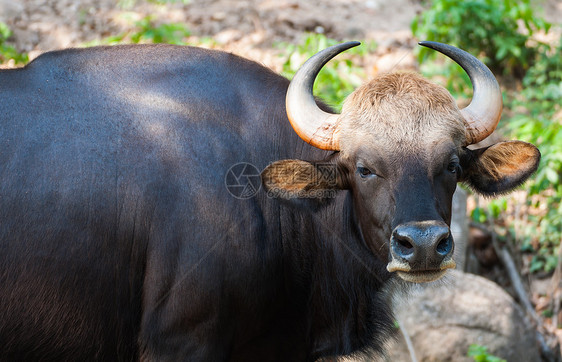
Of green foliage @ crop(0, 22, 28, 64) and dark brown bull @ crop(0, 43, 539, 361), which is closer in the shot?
dark brown bull @ crop(0, 43, 539, 361)

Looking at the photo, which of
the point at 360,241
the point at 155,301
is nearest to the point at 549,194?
the point at 360,241

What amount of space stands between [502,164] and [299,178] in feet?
4.91

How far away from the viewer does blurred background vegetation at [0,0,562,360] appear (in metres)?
8.34

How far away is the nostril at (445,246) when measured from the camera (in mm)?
3848

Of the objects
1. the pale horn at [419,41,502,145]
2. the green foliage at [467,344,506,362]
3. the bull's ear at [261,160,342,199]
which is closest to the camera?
the bull's ear at [261,160,342,199]

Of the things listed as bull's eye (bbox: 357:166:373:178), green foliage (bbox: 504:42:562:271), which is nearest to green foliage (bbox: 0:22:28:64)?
bull's eye (bbox: 357:166:373:178)

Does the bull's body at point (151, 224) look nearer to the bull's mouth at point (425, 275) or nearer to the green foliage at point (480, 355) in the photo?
the bull's mouth at point (425, 275)

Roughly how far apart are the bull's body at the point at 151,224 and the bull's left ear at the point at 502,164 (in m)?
0.98

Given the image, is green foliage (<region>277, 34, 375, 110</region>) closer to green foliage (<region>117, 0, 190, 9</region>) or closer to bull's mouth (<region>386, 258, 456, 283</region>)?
green foliage (<region>117, 0, 190, 9</region>)

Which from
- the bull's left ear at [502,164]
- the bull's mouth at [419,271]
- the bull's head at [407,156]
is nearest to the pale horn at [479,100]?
the bull's head at [407,156]

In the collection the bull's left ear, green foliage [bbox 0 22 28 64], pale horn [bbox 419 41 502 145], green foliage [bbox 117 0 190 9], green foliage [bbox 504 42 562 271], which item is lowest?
green foliage [bbox 504 42 562 271]

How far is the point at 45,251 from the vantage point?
410 cm

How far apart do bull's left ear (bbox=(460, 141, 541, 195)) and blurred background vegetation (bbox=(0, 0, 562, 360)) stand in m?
3.14

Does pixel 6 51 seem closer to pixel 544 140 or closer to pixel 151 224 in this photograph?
pixel 151 224
